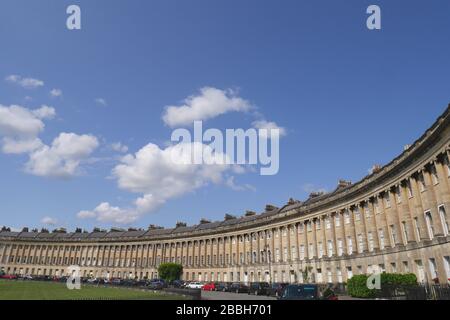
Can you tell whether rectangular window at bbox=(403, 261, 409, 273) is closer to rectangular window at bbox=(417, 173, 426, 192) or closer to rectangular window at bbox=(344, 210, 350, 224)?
rectangular window at bbox=(417, 173, 426, 192)

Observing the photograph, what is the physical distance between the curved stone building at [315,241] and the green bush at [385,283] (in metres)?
2.77

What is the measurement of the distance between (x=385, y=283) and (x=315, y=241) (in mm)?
27995

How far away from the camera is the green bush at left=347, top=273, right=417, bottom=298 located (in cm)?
2977

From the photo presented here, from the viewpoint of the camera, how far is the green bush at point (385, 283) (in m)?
29.8

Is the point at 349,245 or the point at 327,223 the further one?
the point at 327,223

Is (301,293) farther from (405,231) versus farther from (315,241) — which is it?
(315,241)

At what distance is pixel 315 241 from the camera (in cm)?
5772

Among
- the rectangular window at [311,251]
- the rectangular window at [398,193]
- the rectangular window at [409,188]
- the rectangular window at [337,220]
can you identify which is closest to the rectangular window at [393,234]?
the rectangular window at [398,193]

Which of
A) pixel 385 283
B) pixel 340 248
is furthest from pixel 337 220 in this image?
pixel 385 283
